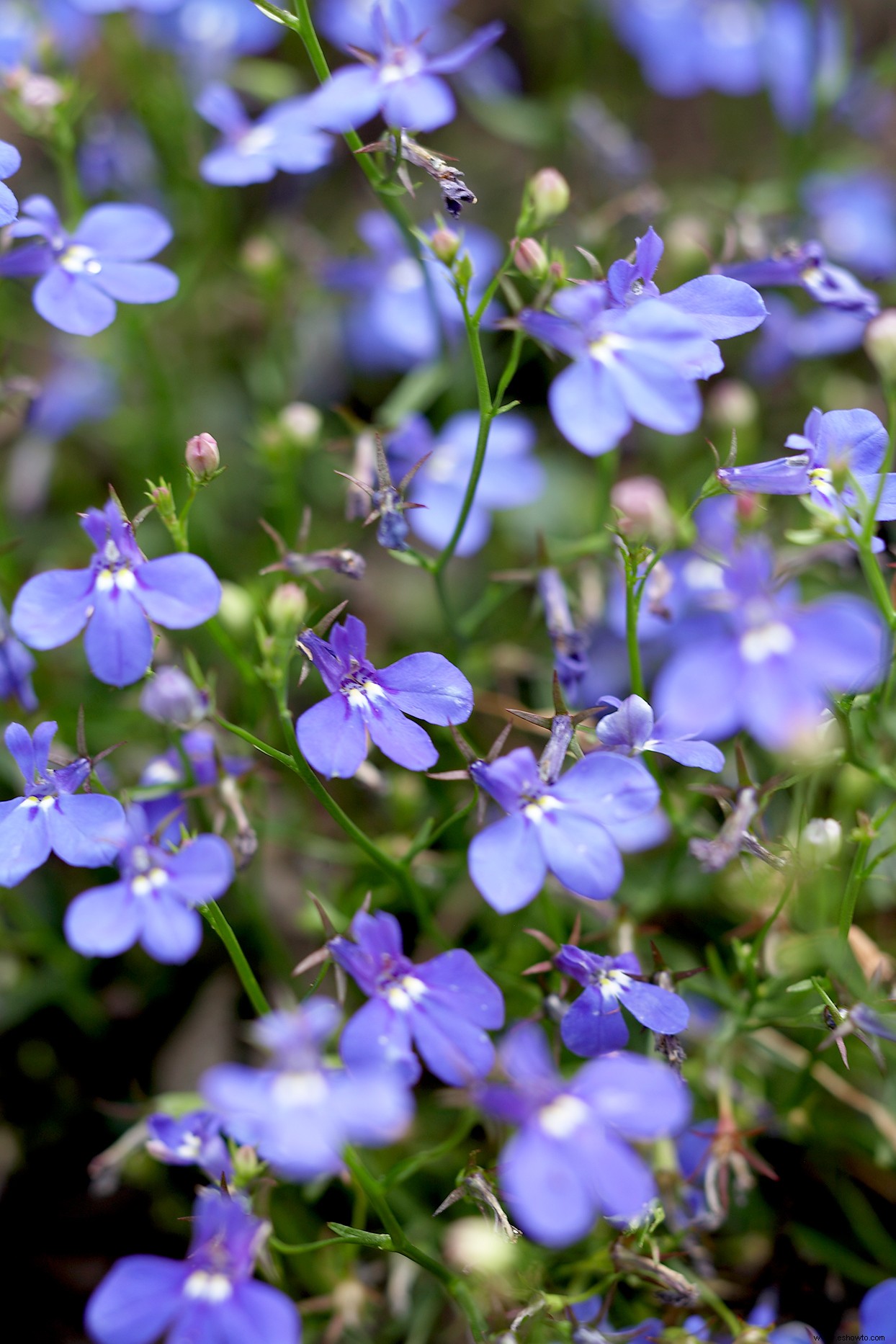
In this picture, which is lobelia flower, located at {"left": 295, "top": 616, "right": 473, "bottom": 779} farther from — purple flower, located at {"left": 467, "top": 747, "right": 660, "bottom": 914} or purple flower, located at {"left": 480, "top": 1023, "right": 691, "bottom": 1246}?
purple flower, located at {"left": 480, "top": 1023, "right": 691, "bottom": 1246}

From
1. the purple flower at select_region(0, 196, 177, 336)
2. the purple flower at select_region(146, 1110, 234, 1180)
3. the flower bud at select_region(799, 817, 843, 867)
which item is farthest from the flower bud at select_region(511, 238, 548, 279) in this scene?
the purple flower at select_region(146, 1110, 234, 1180)

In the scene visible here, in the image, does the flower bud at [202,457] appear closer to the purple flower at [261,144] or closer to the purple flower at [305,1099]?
the purple flower at [261,144]

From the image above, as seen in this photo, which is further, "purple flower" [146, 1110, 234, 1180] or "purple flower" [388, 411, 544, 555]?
"purple flower" [388, 411, 544, 555]

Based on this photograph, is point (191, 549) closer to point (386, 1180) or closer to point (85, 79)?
point (386, 1180)

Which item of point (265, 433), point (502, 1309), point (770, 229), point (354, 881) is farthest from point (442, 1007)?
point (770, 229)

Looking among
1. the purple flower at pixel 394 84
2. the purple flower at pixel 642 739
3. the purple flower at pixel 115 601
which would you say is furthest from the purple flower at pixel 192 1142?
the purple flower at pixel 394 84

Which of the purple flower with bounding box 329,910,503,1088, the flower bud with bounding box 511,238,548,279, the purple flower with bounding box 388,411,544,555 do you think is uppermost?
the flower bud with bounding box 511,238,548,279
